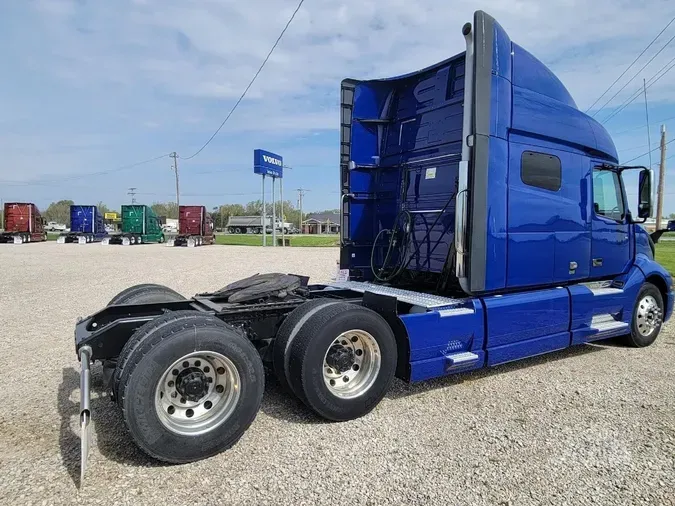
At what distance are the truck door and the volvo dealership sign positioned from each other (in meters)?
30.9

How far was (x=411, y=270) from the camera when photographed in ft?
20.3

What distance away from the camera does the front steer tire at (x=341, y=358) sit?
394 centimetres

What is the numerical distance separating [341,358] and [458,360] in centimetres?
123

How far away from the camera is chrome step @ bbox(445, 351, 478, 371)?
4.65 m

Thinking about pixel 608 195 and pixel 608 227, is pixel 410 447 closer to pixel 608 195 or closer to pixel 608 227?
pixel 608 227

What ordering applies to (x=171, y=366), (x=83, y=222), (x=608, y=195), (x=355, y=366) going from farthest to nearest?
(x=83, y=222), (x=608, y=195), (x=355, y=366), (x=171, y=366)

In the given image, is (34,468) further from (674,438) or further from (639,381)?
(639,381)

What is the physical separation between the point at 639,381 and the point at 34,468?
5735 mm

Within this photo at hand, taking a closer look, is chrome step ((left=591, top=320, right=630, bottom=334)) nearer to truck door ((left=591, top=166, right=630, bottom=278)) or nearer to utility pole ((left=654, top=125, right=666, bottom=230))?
truck door ((left=591, top=166, right=630, bottom=278))

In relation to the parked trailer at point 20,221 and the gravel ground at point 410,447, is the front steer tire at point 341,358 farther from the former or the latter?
the parked trailer at point 20,221

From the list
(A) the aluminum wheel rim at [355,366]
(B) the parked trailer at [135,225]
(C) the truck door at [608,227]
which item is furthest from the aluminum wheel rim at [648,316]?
(B) the parked trailer at [135,225]

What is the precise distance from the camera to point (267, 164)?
3644 cm

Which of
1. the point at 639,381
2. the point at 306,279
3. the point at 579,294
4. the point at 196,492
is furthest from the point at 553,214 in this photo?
the point at 196,492

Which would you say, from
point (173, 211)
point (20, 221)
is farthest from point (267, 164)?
point (173, 211)
